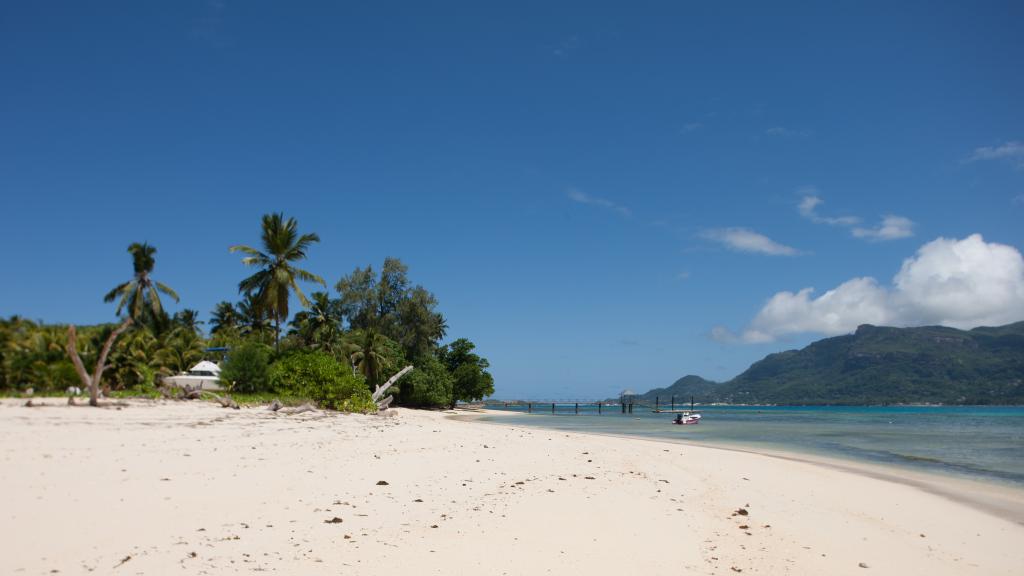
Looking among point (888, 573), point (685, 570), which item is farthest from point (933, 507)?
point (685, 570)

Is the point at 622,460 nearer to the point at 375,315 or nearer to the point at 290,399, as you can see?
the point at 290,399

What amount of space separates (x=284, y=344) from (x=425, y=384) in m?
12.5

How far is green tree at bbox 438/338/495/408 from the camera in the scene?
2473 inches

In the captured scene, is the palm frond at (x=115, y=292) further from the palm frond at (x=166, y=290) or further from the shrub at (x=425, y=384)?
the shrub at (x=425, y=384)

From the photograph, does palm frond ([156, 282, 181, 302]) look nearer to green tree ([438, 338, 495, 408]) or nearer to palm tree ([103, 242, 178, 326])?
palm tree ([103, 242, 178, 326])

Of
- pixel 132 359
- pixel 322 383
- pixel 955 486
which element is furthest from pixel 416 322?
pixel 955 486


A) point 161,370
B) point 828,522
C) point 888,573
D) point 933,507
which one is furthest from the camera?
point 161,370

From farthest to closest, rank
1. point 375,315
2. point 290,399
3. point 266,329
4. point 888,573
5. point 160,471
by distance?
point 266,329 < point 375,315 < point 290,399 < point 160,471 < point 888,573

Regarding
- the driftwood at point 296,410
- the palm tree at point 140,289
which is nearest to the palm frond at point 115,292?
the palm tree at point 140,289

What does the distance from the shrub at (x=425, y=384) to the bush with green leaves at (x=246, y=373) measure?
2300 cm

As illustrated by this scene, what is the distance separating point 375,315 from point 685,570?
47.8 m

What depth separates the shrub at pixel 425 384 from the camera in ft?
162

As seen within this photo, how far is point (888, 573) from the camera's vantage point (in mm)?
6445

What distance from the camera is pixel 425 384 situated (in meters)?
50.0
